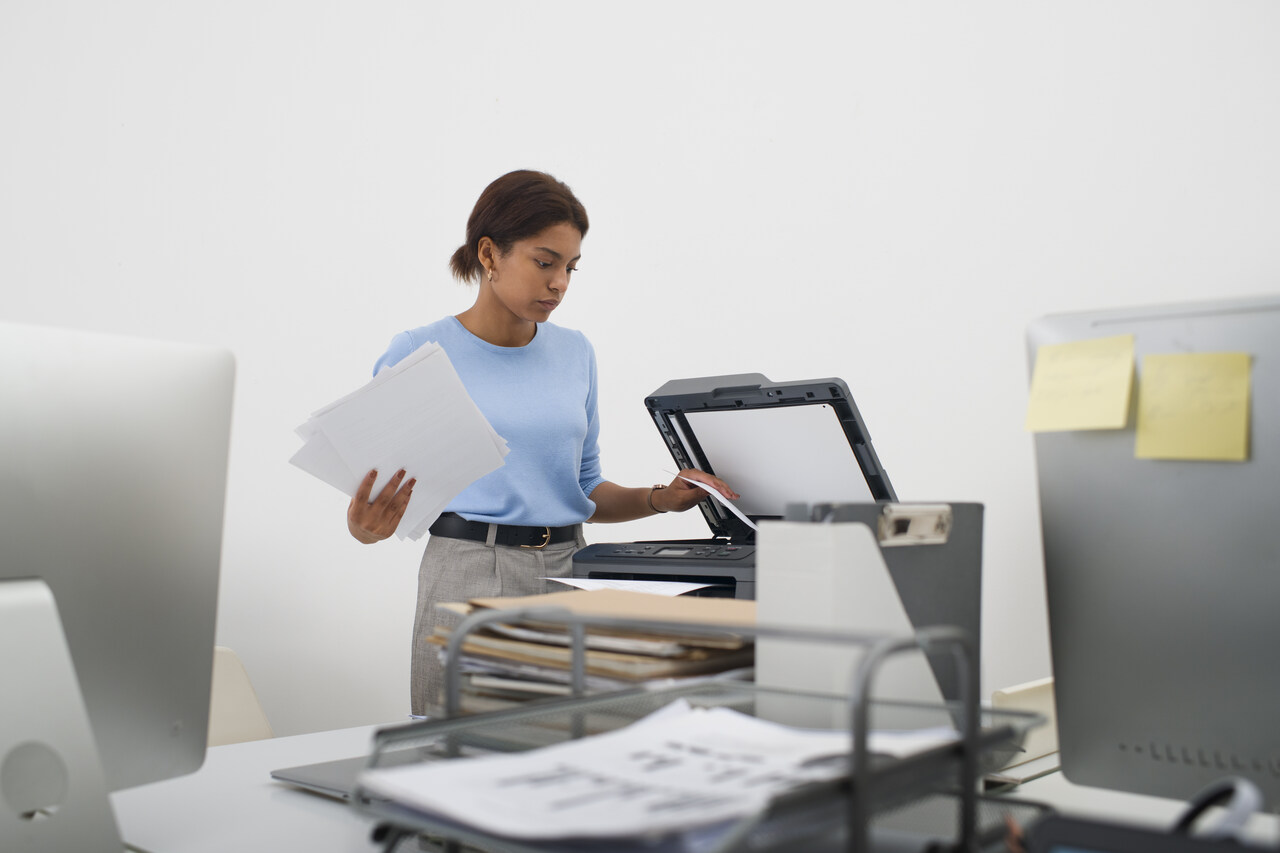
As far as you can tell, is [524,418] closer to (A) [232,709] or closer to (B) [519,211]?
(B) [519,211]

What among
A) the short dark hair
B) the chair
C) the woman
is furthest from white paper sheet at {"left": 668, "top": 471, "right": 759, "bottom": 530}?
the chair

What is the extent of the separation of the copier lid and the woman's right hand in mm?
409

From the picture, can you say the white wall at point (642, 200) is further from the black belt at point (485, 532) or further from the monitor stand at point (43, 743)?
the monitor stand at point (43, 743)

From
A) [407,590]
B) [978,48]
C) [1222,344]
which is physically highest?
[978,48]

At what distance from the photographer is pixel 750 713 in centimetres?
72

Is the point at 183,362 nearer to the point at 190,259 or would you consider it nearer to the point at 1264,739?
the point at 1264,739

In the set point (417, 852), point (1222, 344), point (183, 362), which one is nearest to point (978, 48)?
point (1222, 344)

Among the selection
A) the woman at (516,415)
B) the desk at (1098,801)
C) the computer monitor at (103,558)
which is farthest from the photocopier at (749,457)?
the computer monitor at (103,558)

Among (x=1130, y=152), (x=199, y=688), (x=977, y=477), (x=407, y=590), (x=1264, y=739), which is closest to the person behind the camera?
(x=1264, y=739)

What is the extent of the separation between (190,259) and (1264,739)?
8.60 feet

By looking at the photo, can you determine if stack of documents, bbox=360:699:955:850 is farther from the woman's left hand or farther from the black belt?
the black belt

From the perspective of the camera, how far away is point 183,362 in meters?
0.75

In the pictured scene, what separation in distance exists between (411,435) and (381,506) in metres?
0.17

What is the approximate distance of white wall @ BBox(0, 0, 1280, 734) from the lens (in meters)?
1.58
